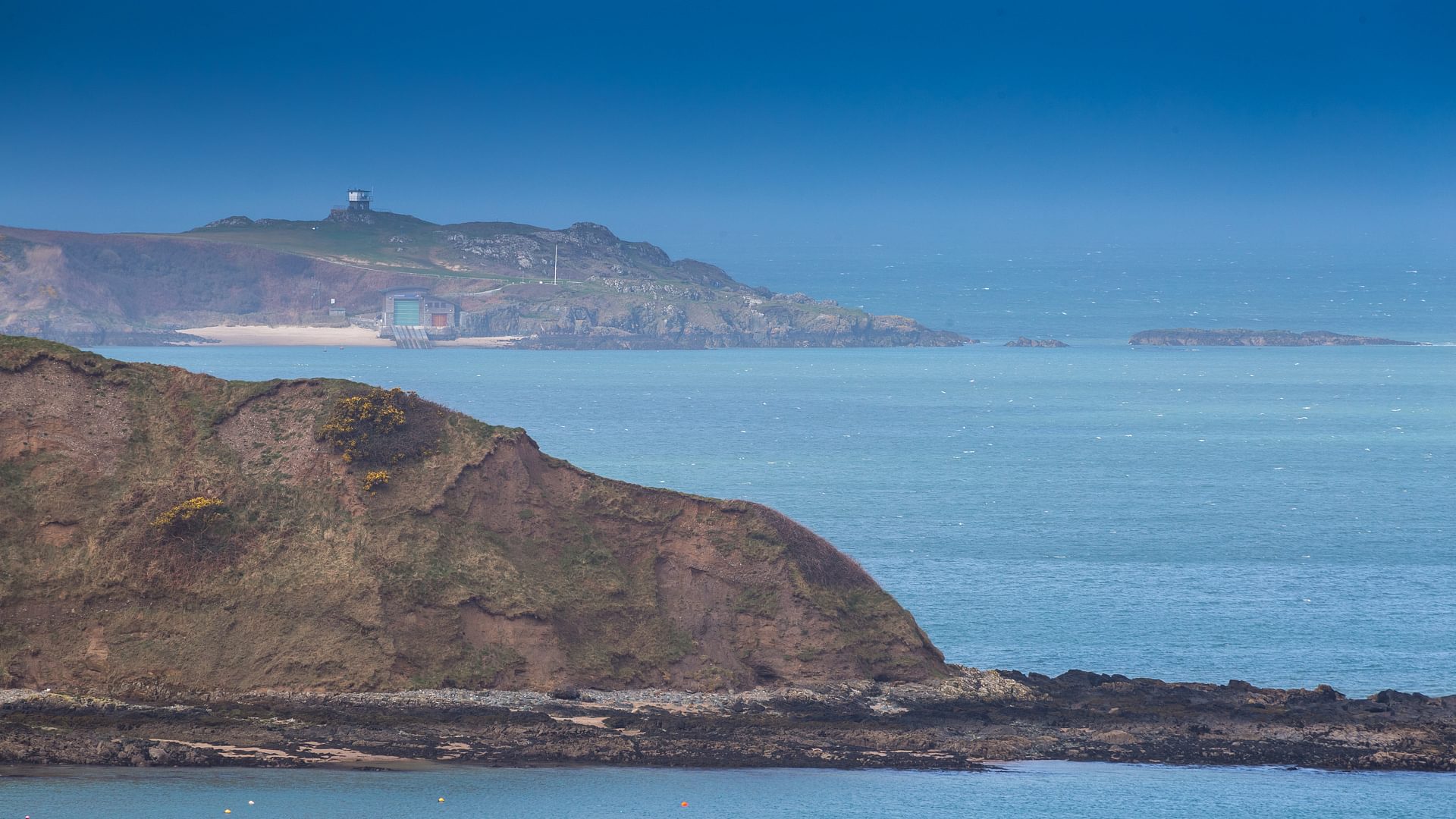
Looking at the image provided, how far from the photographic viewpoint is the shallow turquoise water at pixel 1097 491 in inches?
2117

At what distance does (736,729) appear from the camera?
132ft

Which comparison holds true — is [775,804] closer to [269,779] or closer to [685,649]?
[685,649]

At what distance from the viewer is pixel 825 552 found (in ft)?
151

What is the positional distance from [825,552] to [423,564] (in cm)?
1088

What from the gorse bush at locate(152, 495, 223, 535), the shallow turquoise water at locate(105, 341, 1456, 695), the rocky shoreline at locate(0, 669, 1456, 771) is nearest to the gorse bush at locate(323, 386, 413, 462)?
the gorse bush at locate(152, 495, 223, 535)

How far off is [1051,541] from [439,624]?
36736 mm

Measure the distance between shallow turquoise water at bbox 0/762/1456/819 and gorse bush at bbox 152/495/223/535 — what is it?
805cm

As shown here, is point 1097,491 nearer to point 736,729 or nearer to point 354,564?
point 736,729

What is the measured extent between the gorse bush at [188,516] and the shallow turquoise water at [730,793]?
8051mm

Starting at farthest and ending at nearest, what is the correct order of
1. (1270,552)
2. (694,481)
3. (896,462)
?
(896,462)
(694,481)
(1270,552)

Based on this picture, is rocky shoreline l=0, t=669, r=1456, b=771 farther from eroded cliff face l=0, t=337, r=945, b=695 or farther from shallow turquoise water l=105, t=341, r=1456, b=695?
shallow turquoise water l=105, t=341, r=1456, b=695

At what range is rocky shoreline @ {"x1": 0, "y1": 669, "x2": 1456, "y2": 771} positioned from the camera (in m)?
38.0

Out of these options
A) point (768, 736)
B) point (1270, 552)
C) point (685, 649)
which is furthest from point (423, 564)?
point (1270, 552)

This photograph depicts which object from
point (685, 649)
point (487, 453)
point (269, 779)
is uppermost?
point (487, 453)
